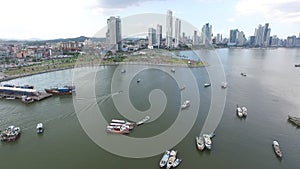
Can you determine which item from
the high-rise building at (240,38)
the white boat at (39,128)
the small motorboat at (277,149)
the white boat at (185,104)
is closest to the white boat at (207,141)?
the small motorboat at (277,149)

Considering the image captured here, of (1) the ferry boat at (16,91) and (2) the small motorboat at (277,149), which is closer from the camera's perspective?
(2) the small motorboat at (277,149)

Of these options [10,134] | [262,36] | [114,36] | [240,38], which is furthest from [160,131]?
[240,38]

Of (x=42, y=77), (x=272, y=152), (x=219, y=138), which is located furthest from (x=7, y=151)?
(x=42, y=77)

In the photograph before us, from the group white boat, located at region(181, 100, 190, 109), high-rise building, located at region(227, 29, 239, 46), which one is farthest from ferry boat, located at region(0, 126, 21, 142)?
high-rise building, located at region(227, 29, 239, 46)

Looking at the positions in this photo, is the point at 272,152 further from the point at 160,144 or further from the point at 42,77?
the point at 42,77

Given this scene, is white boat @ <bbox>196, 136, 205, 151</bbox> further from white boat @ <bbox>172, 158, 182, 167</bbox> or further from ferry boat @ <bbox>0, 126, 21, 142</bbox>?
ferry boat @ <bbox>0, 126, 21, 142</bbox>

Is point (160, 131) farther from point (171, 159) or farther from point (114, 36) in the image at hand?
point (114, 36)

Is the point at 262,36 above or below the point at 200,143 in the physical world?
above

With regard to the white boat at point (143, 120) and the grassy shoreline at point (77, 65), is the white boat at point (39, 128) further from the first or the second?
the grassy shoreline at point (77, 65)
